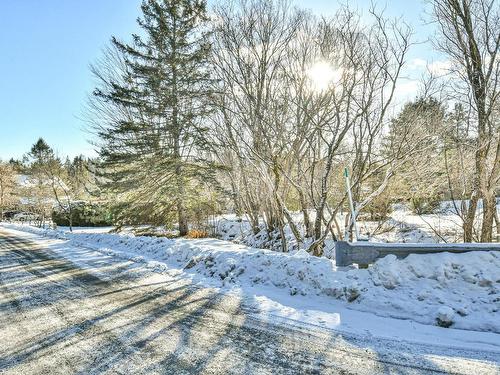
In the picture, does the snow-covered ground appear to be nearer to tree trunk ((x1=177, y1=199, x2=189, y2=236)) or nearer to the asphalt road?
the asphalt road

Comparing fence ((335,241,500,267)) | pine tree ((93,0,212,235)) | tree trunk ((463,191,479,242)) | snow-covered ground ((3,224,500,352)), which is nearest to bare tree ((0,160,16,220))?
pine tree ((93,0,212,235))

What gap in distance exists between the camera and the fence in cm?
486

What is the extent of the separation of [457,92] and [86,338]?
11.2 m

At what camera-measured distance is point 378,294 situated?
4719 millimetres

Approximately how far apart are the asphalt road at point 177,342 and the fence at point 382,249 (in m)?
1.84

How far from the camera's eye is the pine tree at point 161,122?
14773 millimetres

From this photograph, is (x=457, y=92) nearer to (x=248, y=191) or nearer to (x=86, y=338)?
(x=248, y=191)

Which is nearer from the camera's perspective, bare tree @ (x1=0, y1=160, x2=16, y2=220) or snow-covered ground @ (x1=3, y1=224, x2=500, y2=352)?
snow-covered ground @ (x1=3, y1=224, x2=500, y2=352)

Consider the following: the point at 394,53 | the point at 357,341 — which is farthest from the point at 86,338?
the point at 394,53

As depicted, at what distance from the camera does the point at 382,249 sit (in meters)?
5.41

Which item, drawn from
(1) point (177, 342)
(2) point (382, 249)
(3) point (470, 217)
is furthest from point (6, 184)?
(2) point (382, 249)

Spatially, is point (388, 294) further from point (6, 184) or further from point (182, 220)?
point (6, 184)

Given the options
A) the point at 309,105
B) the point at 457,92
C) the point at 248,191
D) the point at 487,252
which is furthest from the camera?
the point at 248,191

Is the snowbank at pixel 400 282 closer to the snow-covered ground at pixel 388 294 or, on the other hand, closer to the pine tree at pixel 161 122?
the snow-covered ground at pixel 388 294
